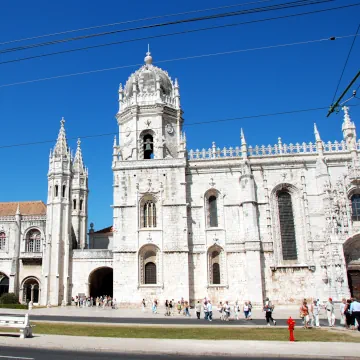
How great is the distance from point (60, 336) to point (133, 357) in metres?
5.24

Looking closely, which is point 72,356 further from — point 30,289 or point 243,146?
point 30,289

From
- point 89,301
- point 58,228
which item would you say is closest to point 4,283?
point 58,228

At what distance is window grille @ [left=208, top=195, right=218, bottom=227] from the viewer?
3809 centimetres

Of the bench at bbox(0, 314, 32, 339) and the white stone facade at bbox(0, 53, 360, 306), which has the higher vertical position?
the white stone facade at bbox(0, 53, 360, 306)

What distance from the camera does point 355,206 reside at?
36.6 m

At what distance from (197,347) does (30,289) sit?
3873 centimetres

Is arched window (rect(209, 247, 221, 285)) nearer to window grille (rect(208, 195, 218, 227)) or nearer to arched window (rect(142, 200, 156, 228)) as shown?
window grille (rect(208, 195, 218, 227))

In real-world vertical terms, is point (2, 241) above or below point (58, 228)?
below

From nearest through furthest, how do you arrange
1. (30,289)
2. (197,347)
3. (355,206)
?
(197,347)
(355,206)
(30,289)

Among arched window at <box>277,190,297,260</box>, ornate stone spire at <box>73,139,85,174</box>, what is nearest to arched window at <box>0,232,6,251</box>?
ornate stone spire at <box>73,139,85,174</box>

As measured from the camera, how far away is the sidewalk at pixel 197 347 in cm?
1298

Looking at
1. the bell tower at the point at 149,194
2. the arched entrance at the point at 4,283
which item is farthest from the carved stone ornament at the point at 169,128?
the arched entrance at the point at 4,283

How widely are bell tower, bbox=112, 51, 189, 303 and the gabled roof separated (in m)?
16.6

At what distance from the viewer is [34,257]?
46969 mm
